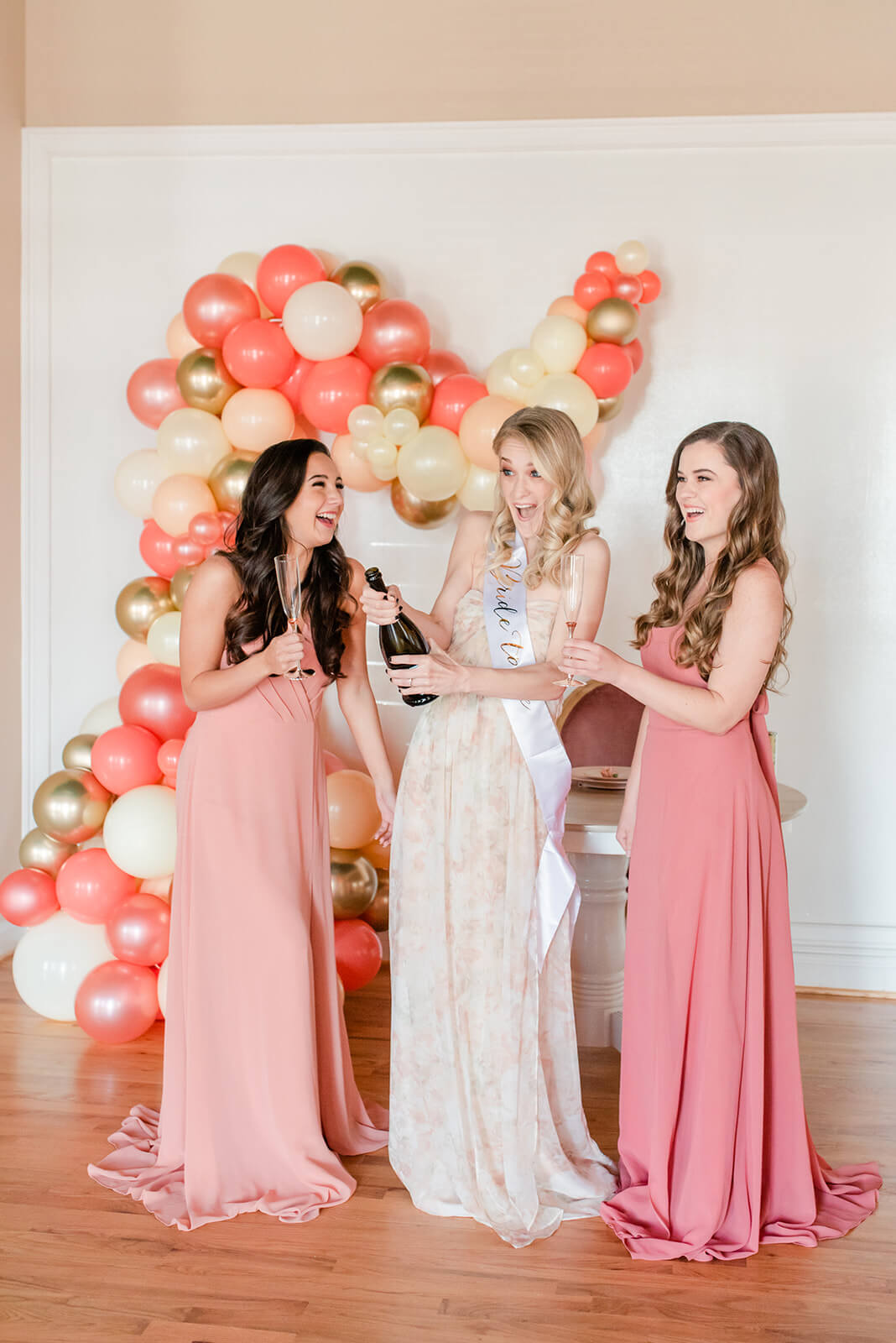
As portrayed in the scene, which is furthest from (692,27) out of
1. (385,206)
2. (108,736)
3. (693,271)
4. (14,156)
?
(108,736)

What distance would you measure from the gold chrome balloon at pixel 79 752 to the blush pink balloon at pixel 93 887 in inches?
14.0

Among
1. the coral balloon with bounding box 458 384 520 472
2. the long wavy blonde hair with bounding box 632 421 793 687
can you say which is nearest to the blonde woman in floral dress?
the long wavy blonde hair with bounding box 632 421 793 687

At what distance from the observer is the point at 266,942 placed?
2.65 metres

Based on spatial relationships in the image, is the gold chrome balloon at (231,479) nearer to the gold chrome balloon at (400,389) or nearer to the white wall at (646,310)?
the gold chrome balloon at (400,389)

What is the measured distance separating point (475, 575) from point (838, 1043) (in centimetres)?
208

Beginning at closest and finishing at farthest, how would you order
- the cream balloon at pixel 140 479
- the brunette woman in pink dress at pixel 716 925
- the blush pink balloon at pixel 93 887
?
the brunette woman in pink dress at pixel 716 925, the blush pink balloon at pixel 93 887, the cream balloon at pixel 140 479

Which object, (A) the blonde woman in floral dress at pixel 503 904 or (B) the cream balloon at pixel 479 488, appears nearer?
(A) the blonde woman in floral dress at pixel 503 904

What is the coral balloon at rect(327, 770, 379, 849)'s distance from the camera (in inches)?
147

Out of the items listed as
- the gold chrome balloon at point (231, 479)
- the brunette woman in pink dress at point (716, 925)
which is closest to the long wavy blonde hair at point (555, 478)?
the brunette woman in pink dress at point (716, 925)

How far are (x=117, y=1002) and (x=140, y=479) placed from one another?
1.77 meters

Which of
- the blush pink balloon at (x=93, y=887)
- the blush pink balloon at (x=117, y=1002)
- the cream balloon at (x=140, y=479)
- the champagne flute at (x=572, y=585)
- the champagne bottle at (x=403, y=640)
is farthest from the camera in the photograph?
the cream balloon at (x=140, y=479)

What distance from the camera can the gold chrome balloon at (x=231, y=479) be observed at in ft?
12.4

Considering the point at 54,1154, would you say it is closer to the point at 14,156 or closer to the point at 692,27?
the point at 14,156

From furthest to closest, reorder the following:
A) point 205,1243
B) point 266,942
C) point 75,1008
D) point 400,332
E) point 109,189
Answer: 1. point 109,189
2. point 400,332
3. point 75,1008
4. point 266,942
5. point 205,1243
